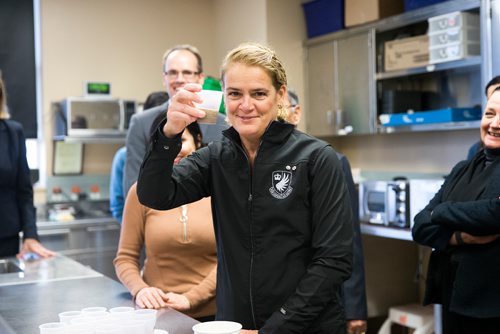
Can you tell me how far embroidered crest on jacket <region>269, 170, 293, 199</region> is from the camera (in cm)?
156

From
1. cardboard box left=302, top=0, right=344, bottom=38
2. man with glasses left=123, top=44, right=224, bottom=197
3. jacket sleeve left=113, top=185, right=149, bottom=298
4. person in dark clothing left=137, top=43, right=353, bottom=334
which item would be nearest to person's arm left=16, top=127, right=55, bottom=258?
man with glasses left=123, top=44, right=224, bottom=197

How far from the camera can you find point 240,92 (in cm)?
156

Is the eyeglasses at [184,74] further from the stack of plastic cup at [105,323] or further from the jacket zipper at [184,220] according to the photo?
the stack of plastic cup at [105,323]

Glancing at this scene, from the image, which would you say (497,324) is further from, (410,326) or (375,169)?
(375,169)

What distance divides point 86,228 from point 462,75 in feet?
9.33

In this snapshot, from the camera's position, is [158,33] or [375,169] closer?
[375,169]

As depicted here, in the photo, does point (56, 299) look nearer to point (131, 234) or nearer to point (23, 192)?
point (131, 234)

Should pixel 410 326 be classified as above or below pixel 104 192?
below

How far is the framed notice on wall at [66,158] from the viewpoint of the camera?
206 inches

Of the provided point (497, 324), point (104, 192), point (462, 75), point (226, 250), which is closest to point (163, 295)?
point (226, 250)

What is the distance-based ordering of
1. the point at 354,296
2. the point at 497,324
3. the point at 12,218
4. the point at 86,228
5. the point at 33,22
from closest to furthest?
the point at 497,324 < the point at 354,296 < the point at 12,218 < the point at 86,228 < the point at 33,22

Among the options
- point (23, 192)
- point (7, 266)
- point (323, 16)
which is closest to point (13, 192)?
point (23, 192)

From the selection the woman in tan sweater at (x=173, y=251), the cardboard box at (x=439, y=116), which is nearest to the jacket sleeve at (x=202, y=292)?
the woman in tan sweater at (x=173, y=251)

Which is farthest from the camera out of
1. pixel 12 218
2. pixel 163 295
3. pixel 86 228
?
pixel 86 228
